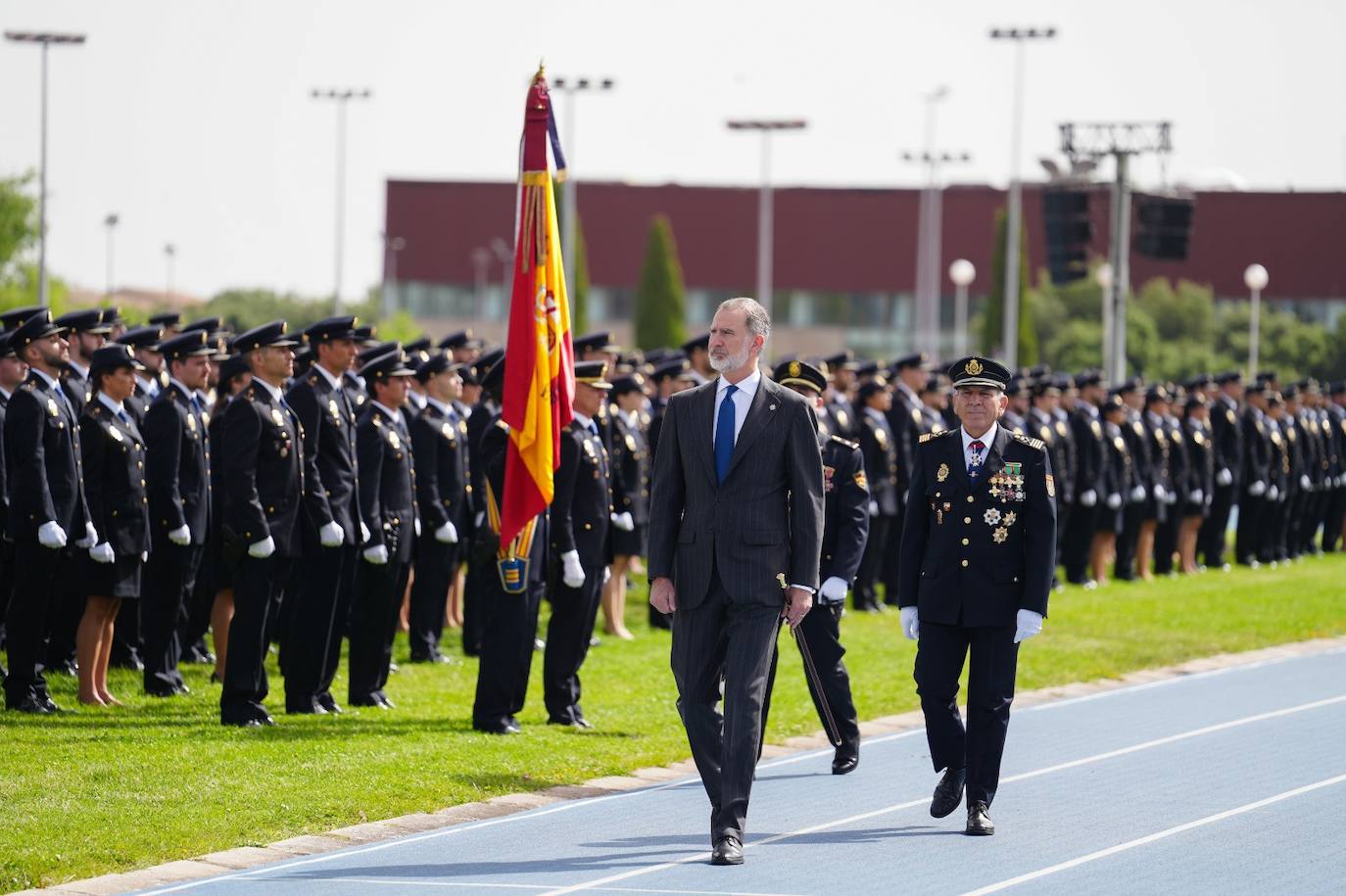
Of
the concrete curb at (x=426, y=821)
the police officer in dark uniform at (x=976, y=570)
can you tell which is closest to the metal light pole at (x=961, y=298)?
the concrete curb at (x=426, y=821)

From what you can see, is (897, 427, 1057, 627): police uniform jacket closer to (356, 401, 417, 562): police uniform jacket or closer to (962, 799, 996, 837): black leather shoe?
(962, 799, 996, 837): black leather shoe

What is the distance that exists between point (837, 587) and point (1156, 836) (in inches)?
85.7

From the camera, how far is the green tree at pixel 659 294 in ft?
243

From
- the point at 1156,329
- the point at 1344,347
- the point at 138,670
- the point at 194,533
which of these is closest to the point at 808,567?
the point at 194,533

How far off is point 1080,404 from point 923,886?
14762 mm

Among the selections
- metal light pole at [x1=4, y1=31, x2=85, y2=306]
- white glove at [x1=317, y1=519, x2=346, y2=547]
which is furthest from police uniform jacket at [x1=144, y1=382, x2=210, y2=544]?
metal light pole at [x1=4, y1=31, x2=85, y2=306]

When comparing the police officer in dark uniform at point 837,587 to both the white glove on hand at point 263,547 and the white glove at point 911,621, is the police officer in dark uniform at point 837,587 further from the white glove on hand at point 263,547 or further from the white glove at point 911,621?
the white glove on hand at point 263,547

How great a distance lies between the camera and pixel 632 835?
8820 mm

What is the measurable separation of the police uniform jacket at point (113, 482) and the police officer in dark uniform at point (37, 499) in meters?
0.09

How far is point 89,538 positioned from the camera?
1138cm

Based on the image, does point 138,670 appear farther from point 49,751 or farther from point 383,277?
point 383,277

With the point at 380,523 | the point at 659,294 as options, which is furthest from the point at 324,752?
the point at 659,294

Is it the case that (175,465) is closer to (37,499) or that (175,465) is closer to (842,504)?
(37,499)

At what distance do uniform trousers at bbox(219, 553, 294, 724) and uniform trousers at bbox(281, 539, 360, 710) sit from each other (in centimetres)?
30
